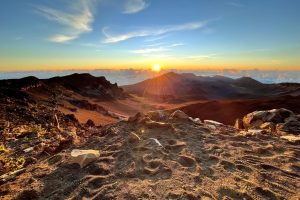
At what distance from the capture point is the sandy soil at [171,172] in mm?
4723

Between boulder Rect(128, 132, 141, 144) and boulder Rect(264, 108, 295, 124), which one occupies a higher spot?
boulder Rect(128, 132, 141, 144)

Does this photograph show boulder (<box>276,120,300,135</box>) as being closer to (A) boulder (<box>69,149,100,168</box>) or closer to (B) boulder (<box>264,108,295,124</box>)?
(B) boulder (<box>264,108,295,124</box>)

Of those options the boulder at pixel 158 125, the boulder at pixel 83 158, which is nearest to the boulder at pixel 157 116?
the boulder at pixel 158 125

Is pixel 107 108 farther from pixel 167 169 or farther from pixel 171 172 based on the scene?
pixel 171 172

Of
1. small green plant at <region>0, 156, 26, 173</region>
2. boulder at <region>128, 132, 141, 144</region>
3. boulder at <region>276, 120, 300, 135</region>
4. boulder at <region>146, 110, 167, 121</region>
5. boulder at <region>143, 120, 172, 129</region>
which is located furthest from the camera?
boulder at <region>146, 110, 167, 121</region>

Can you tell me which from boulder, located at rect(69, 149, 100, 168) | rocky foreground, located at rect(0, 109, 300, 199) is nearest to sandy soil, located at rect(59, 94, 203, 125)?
rocky foreground, located at rect(0, 109, 300, 199)

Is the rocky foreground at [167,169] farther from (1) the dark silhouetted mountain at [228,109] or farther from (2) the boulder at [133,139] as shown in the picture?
(1) the dark silhouetted mountain at [228,109]

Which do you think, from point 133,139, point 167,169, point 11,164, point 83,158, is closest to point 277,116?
point 133,139

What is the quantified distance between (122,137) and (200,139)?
2557 mm

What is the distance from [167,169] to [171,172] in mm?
130

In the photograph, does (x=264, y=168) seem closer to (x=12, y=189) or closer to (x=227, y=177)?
(x=227, y=177)

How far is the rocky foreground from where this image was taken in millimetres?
4746

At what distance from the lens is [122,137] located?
26.2ft

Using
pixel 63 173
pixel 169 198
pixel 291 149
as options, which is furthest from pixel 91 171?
pixel 291 149
